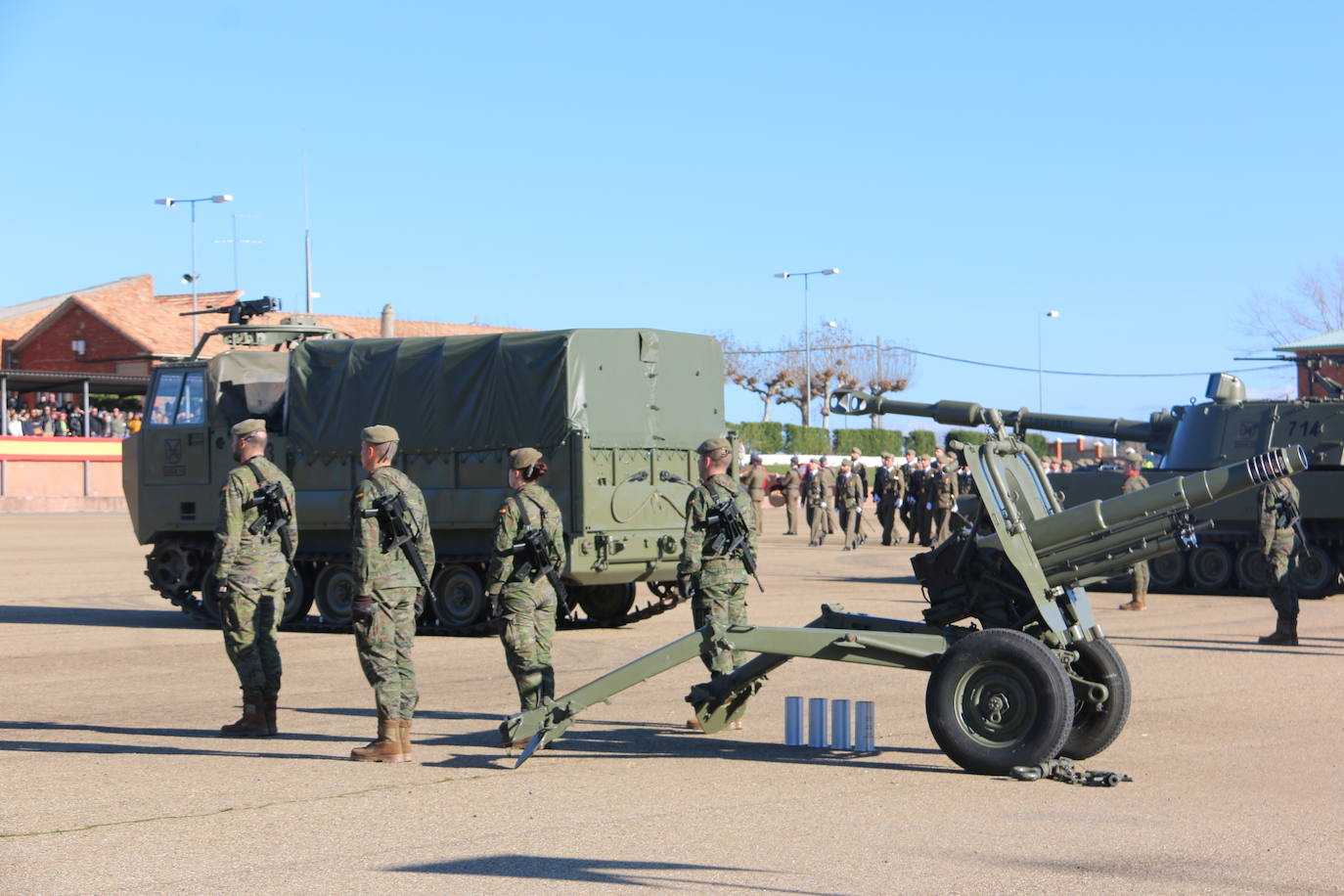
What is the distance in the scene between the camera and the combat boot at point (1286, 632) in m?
15.0

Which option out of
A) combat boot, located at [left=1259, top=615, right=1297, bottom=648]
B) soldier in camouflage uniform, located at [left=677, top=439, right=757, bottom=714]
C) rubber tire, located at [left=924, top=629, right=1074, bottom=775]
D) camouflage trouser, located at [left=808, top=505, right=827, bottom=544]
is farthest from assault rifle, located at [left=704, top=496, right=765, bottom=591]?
camouflage trouser, located at [left=808, top=505, right=827, bottom=544]

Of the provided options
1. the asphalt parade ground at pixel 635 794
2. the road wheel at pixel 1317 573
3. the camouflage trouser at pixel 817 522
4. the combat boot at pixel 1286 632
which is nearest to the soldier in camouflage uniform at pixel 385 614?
the asphalt parade ground at pixel 635 794

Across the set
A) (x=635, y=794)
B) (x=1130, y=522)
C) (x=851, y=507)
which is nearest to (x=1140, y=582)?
(x=1130, y=522)

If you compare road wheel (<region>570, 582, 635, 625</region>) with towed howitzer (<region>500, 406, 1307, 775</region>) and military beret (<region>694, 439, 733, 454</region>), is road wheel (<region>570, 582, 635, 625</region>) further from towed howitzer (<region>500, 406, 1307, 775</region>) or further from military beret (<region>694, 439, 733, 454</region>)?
towed howitzer (<region>500, 406, 1307, 775</region>)

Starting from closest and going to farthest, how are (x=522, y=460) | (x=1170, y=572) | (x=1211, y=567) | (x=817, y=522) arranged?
(x=522, y=460), (x=1211, y=567), (x=1170, y=572), (x=817, y=522)

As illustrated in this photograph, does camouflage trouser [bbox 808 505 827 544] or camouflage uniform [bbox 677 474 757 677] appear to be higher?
camouflage uniform [bbox 677 474 757 677]

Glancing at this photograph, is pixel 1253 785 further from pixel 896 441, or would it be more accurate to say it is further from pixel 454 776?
pixel 896 441

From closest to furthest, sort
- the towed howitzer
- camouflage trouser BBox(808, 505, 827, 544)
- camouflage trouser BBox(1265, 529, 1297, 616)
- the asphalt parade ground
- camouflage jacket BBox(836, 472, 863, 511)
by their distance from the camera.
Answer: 1. the asphalt parade ground
2. the towed howitzer
3. camouflage trouser BBox(1265, 529, 1297, 616)
4. camouflage jacket BBox(836, 472, 863, 511)
5. camouflage trouser BBox(808, 505, 827, 544)

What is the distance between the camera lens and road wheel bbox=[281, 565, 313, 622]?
56.2ft

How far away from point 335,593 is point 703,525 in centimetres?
794

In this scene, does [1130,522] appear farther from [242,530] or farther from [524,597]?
[242,530]

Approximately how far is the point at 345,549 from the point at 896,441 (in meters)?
52.0

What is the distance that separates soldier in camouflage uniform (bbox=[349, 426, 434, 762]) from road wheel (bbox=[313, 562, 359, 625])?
776 centimetres

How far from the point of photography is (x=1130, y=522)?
905 centimetres
